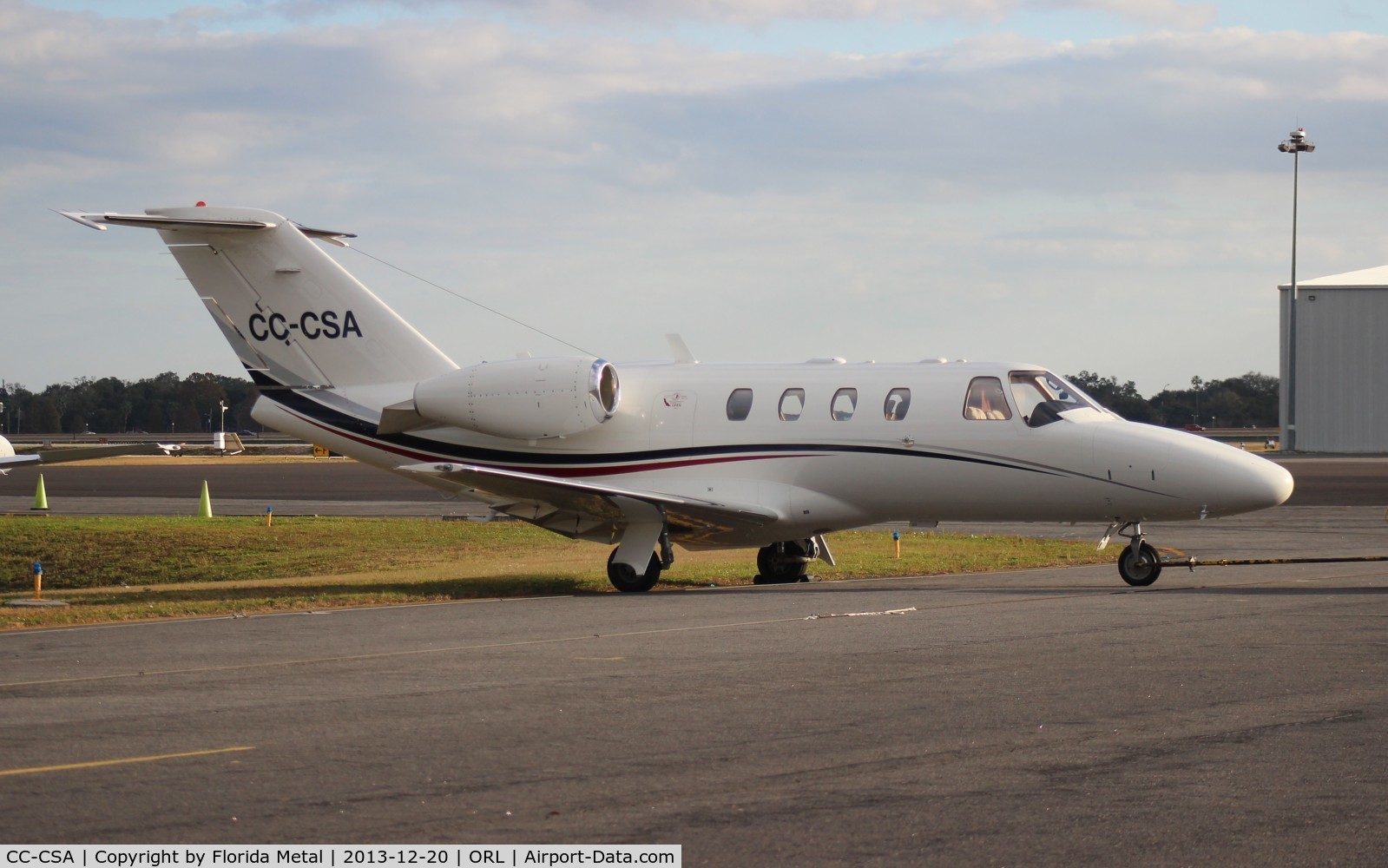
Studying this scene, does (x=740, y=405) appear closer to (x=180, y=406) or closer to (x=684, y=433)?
(x=684, y=433)

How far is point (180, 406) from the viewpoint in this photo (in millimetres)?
170000

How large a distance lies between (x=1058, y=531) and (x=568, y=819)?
28.5m

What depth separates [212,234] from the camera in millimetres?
22156

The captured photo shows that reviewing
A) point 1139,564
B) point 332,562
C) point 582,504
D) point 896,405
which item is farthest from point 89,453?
point 1139,564

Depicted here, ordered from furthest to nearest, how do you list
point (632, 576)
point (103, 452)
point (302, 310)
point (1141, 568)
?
1. point (302, 310)
2. point (632, 576)
3. point (1141, 568)
4. point (103, 452)

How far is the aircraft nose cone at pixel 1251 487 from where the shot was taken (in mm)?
19281

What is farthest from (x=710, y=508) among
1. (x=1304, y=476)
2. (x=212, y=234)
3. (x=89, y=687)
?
(x=1304, y=476)

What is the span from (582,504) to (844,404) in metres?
3.82

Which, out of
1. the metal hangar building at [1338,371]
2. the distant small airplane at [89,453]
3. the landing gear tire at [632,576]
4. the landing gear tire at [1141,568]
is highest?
the metal hangar building at [1338,371]

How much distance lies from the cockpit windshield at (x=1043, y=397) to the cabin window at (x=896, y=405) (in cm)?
141

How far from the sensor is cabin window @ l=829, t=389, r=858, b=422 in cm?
2092

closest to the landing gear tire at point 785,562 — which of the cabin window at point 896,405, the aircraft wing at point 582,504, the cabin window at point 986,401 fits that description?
the aircraft wing at point 582,504

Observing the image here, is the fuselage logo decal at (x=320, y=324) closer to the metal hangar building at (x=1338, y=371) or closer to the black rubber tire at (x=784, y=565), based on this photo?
the black rubber tire at (x=784, y=565)

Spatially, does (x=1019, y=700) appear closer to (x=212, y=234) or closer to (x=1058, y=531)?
(x=212, y=234)
